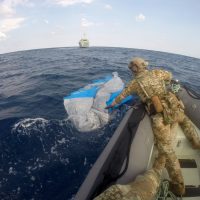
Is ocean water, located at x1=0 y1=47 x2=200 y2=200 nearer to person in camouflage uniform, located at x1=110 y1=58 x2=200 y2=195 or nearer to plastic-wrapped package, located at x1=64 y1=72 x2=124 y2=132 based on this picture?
plastic-wrapped package, located at x1=64 y1=72 x2=124 y2=132

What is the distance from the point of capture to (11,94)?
9.05 meters

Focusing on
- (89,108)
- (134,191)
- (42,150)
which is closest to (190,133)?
(134,191)

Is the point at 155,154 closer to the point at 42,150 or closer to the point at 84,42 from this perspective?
the point at 42,150

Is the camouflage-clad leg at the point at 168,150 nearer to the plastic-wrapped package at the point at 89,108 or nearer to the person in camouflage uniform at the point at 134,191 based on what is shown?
the person in camouflage uniform at the point at 134,191

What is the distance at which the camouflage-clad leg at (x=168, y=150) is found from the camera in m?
3.23

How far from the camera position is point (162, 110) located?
3.67 meters

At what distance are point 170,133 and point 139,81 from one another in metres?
1.16

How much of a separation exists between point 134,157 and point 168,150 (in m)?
0.70

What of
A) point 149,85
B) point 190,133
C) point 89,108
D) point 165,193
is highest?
point 149,85

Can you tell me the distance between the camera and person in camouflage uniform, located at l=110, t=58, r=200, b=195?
329cm

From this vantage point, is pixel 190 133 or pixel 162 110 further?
pixel 190 133

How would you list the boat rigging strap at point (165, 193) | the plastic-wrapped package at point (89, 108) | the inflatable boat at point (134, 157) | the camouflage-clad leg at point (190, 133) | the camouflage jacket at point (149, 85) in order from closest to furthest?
the inflatable boat at point (134, 157) < the boat rigging strap at point (165, 193) < the camouflage jacket at point (149, 85) < the camouflage-clad leg at point (190, 133) < the plastic-wrapped package at point (89, 108)

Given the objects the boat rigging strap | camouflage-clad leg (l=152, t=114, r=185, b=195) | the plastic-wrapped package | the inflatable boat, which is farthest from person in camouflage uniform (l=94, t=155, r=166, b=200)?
the plastic-wrapped package

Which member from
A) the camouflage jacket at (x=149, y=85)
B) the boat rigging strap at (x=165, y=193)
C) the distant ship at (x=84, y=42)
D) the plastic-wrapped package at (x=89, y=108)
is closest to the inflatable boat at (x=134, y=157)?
the boat rigging strap at (x=165, y=193)
